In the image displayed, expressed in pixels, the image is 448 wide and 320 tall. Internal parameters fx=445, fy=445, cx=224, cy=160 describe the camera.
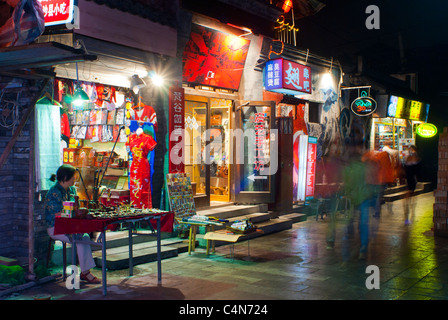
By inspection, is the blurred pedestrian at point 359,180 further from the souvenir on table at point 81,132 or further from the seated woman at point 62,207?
the souvenir on table at point 81,132

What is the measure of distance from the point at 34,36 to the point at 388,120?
2075cm

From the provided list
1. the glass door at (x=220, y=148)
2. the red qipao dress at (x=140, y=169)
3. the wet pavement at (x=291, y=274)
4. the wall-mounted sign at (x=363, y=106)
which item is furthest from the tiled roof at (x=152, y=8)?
the wall-mounted sign at (x=363, y=106)

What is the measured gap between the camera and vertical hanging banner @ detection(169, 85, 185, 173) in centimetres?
1059

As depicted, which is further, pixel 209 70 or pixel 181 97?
pixel 209 70

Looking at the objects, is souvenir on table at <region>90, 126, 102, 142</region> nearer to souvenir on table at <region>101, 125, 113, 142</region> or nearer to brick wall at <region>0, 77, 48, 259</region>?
souvenir on table at <region>101, 125, 113, 142</region>

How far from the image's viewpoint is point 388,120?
2386 centimetres

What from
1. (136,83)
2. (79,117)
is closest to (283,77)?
(136,83)

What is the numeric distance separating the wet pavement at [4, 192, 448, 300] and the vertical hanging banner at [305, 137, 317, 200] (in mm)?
4152

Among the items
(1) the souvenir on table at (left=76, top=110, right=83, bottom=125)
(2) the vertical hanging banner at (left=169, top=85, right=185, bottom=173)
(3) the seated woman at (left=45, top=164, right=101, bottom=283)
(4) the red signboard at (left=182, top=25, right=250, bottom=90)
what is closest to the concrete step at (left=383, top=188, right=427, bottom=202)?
(4) the red signboard at (left=182, top=25, right=250, bottom=90)

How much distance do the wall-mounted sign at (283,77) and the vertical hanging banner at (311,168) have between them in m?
1.90

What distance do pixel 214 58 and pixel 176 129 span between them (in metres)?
3.06

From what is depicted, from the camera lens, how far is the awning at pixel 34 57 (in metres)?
5.69
